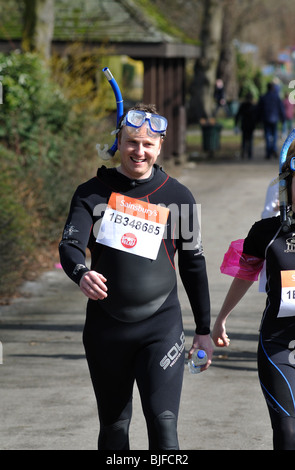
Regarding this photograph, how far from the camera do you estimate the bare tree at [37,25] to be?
17.1 metres

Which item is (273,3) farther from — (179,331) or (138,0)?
(179,331)

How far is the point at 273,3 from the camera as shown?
6538 centimetres

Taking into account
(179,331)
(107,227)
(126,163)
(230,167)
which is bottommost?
(230,167)

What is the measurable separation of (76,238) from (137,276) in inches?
13.5

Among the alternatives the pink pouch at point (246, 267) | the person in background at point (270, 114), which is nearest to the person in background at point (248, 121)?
the person in background at point (270, 114)

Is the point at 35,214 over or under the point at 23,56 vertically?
under

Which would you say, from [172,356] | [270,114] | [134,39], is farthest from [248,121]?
[172,356]

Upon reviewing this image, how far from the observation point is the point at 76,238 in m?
4.34

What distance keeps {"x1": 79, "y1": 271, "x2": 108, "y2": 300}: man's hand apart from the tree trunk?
30.7m

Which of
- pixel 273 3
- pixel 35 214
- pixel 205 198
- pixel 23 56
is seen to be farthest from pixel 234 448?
pixel 273 3

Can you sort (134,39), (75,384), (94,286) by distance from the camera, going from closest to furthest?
(94,286)
(75,384)
(134,39)

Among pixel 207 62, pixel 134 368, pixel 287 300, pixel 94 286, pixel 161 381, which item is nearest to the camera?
pixel 94 286

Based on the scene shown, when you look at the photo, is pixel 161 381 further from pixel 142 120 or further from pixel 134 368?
pixel 142 120

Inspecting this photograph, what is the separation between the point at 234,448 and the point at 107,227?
209cm
